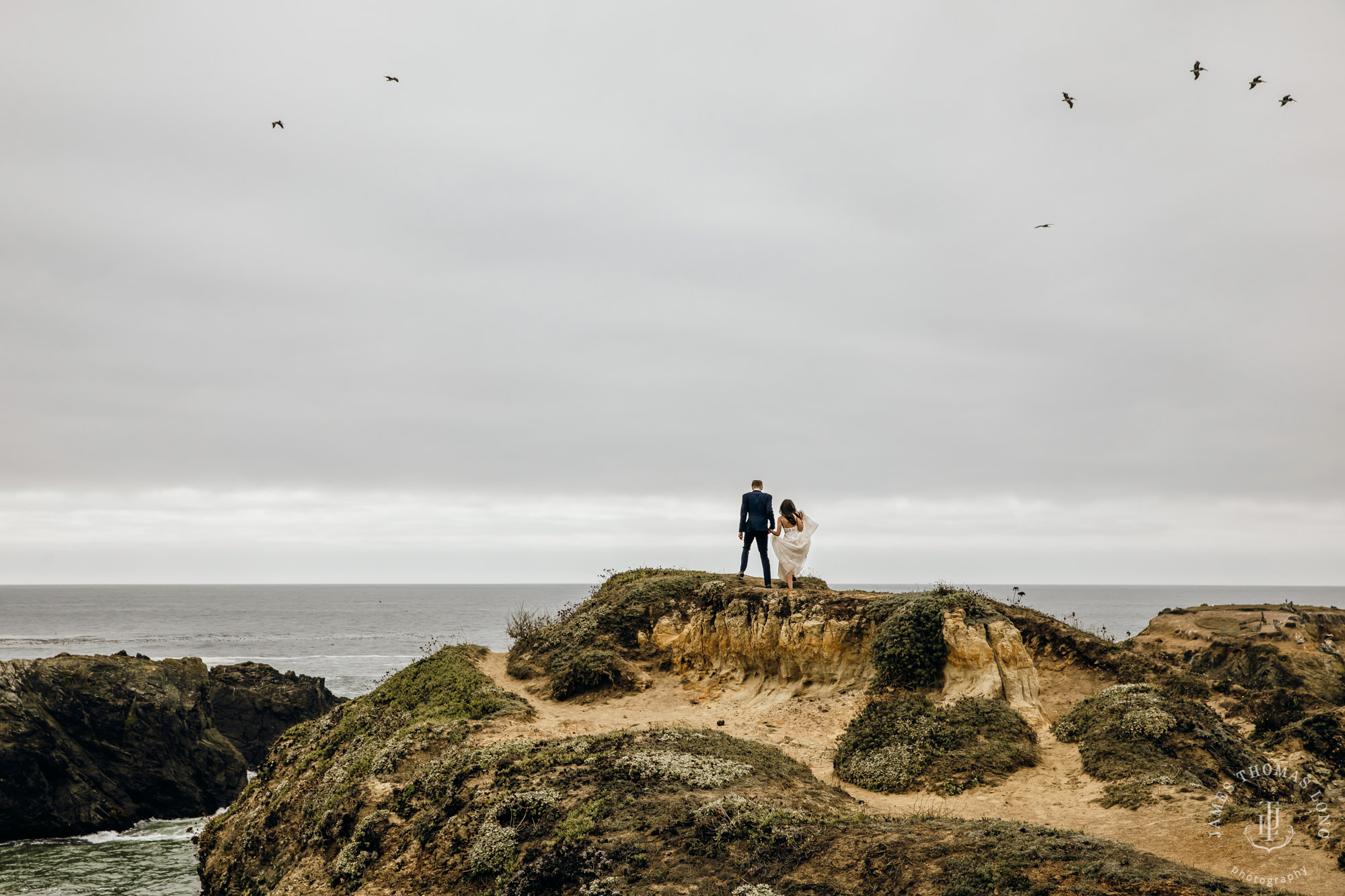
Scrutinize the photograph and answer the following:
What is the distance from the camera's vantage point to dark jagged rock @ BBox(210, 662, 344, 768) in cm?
4044

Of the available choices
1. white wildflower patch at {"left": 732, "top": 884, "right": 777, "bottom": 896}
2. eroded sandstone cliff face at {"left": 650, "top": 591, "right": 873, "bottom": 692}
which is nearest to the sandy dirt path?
eroded sandstone cliff face at {"left": 650, "top": 591, "right": 873, "bottom": 692}

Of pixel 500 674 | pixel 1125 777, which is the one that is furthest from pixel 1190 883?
pixel 500 674

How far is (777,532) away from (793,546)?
0.63 m

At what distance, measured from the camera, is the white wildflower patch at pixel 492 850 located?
10.8 metres

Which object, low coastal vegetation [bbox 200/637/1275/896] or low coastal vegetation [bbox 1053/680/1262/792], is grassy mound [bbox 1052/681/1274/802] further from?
low coastal vegetation [bbox 200/637/1275/896]

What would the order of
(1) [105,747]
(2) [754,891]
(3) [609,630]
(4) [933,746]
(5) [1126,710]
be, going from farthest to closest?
(1) [105,747], (3) [609,630], (4) [933,746], (5) [1126,710], (2) [754,891]

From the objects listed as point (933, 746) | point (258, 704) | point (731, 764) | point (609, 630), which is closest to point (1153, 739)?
point (933, 746)

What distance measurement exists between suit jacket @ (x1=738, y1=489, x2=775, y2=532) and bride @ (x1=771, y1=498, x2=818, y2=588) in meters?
0.51

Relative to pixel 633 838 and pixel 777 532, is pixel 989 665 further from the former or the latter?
pixel 633 838

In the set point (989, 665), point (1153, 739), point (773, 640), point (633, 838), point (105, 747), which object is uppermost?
point (989, 665)

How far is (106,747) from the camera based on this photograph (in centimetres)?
3269

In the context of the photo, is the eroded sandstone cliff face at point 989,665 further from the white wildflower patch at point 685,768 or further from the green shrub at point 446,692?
the green shrub at point 446,692

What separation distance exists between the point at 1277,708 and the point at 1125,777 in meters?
7.33

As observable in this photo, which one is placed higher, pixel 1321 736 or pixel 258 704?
pixel 1321 736
